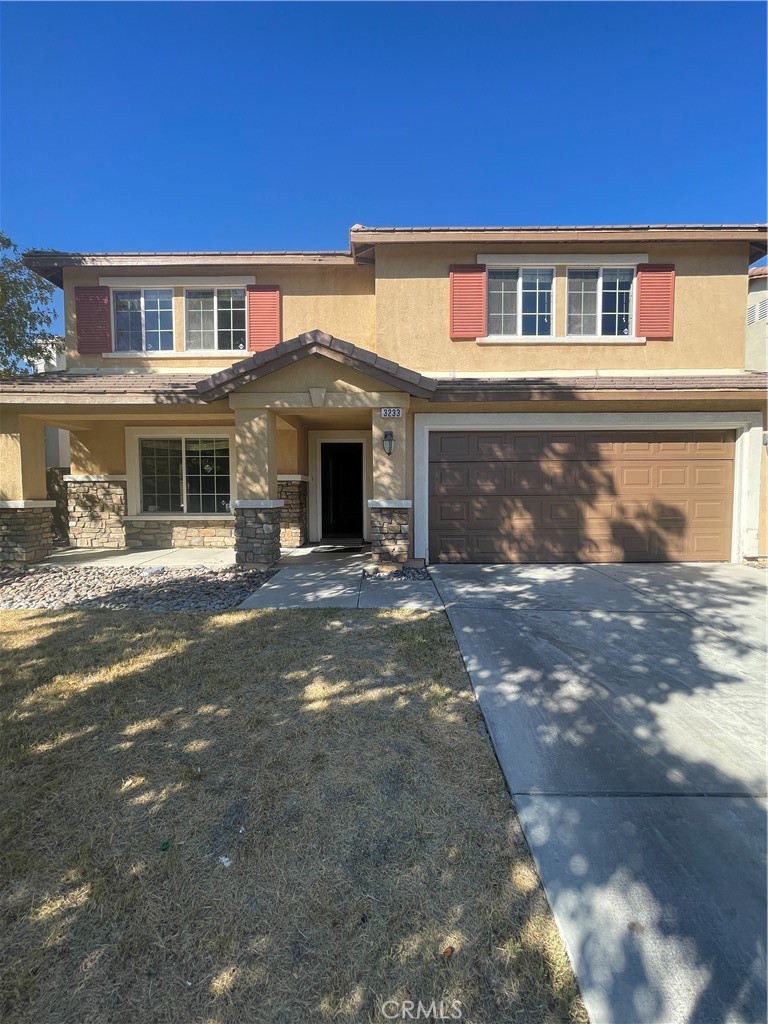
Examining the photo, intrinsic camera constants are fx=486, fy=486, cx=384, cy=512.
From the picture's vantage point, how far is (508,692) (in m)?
3.86

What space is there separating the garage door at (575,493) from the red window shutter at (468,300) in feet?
6.82

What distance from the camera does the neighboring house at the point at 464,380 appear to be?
8.12 m

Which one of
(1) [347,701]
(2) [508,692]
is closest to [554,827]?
(2) [508,692]

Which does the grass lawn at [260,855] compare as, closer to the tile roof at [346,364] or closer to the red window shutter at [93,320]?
the tile roof at [346,364]

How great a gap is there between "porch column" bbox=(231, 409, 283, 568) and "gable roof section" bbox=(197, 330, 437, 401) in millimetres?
575

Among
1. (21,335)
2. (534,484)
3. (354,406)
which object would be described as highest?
(21,335)

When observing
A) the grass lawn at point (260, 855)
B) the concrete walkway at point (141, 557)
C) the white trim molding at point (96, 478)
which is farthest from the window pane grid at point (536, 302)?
the white trim molding at point (96, 478)

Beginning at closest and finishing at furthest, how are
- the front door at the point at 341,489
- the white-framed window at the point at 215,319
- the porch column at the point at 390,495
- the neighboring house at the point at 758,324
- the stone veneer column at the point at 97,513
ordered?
the porch column at the point at 390,495 → the white-framed window at the point at 215,319 → the stone veneer column at the point at 97,513 → the front door at the point at 341,489 → the neighboring house at the point at 758,324

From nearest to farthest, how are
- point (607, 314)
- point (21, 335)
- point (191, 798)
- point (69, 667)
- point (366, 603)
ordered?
point (191, 798), point (69, 667), point (366, 603), point (607, 314), point (21, 335)

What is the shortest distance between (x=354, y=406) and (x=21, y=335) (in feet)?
25.4

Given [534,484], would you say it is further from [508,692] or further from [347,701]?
[347,701]

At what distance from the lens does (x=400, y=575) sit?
7891mm

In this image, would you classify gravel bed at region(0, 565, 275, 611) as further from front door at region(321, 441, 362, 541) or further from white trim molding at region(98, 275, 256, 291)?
white trim molding at region(98, 275, 256, 291)

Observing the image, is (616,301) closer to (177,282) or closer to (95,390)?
(177,282)
